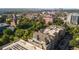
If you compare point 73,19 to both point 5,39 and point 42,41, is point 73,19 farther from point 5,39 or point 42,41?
point 5,39

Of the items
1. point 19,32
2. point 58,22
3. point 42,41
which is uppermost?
point 58,22

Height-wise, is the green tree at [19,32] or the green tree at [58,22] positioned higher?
the green tree at [58,22]

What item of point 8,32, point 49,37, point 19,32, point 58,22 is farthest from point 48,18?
point 8,32

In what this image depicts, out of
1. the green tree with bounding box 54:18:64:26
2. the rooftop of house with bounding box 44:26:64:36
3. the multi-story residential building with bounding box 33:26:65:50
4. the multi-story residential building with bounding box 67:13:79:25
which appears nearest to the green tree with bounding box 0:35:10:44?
the multi-story residential building with bounding box 33:26:65:50

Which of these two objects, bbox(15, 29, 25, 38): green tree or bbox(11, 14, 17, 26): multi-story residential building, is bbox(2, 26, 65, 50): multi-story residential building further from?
bbox(11, 14, 17, 26): multi-story residential building

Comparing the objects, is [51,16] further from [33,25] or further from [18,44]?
[18,44]

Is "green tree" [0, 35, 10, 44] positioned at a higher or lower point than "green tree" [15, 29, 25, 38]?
lower

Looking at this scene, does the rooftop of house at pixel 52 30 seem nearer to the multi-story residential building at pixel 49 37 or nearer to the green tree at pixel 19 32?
the multi-story residential building at pixel 49 37

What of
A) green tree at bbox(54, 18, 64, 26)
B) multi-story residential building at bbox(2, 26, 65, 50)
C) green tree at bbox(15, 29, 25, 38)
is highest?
green tree at bbox(54, 18, 64, 26)

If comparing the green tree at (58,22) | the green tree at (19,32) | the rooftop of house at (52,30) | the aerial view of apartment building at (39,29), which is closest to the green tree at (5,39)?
the aerial view of apartment building at (39,29)

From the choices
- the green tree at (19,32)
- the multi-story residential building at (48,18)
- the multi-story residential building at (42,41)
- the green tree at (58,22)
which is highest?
the multi-story residential building at (48,18)
